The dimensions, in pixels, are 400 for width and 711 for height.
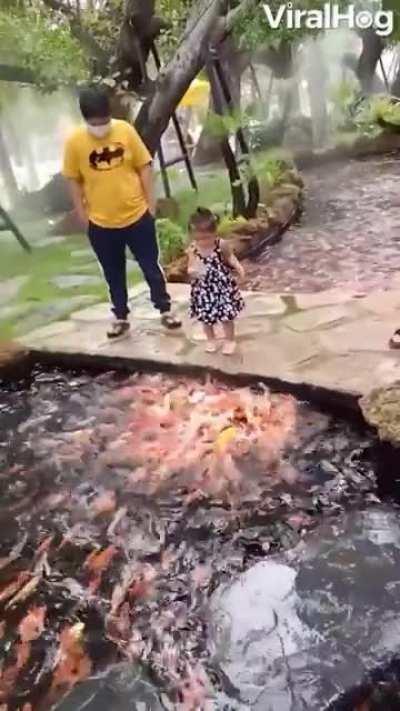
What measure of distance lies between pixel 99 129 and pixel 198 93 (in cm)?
287

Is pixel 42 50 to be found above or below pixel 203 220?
above

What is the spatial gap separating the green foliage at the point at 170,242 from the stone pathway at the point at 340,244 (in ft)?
1.65

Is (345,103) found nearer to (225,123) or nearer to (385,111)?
(385,111)

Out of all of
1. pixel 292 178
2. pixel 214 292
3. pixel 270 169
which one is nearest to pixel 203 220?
pixel 214 292

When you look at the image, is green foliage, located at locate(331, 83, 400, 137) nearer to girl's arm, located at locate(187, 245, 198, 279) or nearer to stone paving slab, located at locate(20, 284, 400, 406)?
stone paving slab, located at locate(20, 284, 400, 406)

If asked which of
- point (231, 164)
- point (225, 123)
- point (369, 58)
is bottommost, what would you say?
point (231, 164)

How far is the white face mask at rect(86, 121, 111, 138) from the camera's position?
142 inches

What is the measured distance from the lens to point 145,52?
563 cm

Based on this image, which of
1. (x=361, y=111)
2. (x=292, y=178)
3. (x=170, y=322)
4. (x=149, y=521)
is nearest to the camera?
(x=149, y=521)

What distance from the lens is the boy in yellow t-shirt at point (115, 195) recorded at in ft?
12.1

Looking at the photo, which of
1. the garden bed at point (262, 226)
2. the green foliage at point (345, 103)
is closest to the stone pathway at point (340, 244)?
the garden bed at point (262, 226)

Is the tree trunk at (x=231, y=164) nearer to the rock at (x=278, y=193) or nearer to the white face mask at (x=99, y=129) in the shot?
the rock at (x=278, y=193)

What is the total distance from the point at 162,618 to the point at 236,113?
4.03m

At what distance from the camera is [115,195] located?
3.84 m
